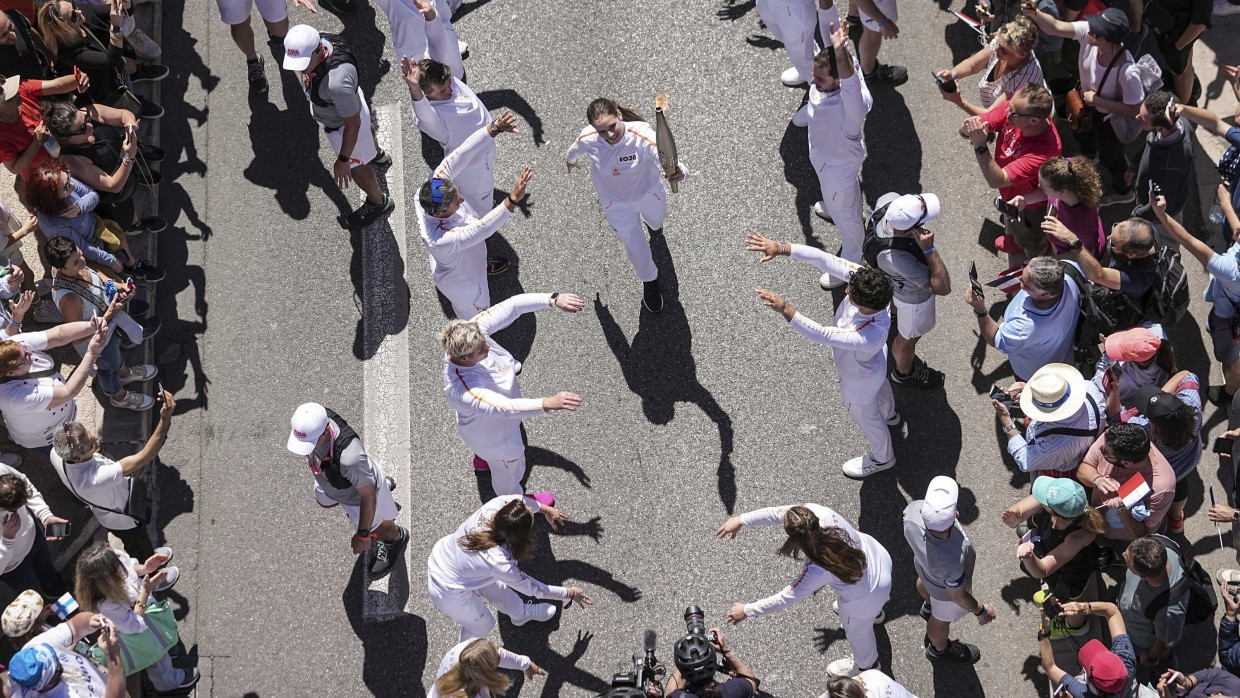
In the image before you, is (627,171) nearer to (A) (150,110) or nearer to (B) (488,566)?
(B) (488,566)

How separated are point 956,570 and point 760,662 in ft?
6.00

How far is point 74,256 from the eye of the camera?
890 cm

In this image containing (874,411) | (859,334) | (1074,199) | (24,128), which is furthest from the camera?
(24,128)

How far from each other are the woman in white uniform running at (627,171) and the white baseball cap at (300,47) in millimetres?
2318

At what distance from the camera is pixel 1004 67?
9.33 metres

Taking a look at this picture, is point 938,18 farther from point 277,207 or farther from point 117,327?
point 117,327

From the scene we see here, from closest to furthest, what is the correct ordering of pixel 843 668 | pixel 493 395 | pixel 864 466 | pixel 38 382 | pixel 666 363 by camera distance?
1. pixel 843 668
2. pixel 493 395
3. pixel 38 382
4. pixel 864 466
5. pixel 666 363

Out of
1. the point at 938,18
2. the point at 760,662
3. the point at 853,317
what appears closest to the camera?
the point at 853,317

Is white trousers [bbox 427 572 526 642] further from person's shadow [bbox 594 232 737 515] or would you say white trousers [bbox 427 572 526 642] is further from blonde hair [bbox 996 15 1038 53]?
blonde hair [bbox 996 15 1038 53]

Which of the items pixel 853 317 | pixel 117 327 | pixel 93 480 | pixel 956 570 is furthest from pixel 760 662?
pixel 117 327

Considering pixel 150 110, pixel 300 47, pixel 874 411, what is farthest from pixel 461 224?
pixel 150 110

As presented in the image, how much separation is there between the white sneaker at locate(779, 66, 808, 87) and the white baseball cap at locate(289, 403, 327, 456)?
535 centimetres

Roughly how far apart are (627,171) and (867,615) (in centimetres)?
375

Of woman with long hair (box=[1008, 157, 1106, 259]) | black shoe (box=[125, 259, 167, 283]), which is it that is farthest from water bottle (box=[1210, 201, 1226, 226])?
black shoe (box=[125, 259, 167, 283])
